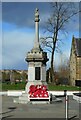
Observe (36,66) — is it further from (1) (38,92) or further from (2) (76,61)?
(2) (76,61)

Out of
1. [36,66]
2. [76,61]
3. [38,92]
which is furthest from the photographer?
[76,61]

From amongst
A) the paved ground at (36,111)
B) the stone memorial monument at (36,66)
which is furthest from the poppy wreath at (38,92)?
the paved ground at (36,111)

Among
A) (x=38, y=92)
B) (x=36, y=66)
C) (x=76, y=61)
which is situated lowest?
(x=38, y=92)

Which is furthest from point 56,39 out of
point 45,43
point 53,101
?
point 53,101

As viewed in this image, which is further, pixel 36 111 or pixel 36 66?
pixel 36 66

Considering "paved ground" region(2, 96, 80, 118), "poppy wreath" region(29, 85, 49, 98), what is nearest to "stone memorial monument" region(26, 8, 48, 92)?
"poppy wreath" region(29, 85, 49, 98)

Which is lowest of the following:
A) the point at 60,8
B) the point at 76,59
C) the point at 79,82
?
the point at 79,82

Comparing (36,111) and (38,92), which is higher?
(38,92)

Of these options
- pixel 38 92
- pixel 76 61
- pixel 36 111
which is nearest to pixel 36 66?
pixel 38 92

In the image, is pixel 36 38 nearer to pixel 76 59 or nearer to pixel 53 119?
pixel 53 119

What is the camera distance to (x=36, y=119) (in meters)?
13.1

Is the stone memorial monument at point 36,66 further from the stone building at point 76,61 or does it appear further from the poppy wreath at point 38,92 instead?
the stone building at point 76,61

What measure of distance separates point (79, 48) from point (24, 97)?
174 ft

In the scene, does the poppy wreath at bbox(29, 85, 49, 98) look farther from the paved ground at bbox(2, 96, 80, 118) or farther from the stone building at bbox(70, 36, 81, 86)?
the stone building at bbox(70, 36, 81, 86)
